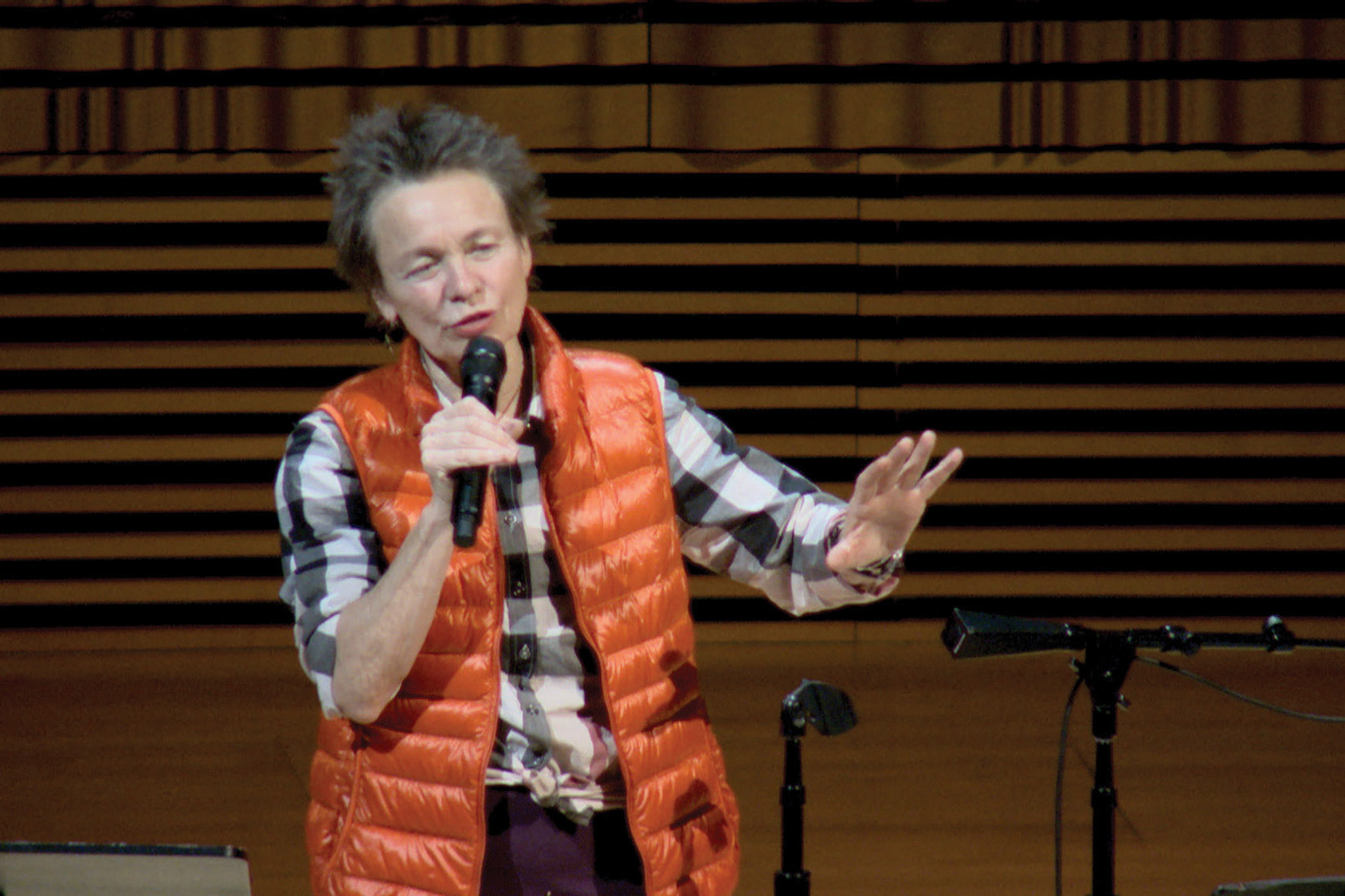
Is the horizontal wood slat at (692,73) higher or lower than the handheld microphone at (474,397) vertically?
higher

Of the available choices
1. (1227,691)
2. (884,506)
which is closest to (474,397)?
(884,506)

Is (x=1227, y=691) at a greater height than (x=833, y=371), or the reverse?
(x=833, y=371)

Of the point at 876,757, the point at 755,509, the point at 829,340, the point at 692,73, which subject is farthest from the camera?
the point at 829,340

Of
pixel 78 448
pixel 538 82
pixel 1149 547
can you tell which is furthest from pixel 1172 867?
pixel 78 448

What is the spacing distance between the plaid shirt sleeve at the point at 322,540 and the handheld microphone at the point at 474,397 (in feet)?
0.55

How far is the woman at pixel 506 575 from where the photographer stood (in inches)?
58.8

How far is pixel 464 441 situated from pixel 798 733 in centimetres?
65

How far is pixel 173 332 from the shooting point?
17.9ft

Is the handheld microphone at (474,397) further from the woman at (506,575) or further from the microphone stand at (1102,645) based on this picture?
the microphone stand at (1102,645)

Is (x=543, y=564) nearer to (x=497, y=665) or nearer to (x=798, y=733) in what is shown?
(x=497, y=665)

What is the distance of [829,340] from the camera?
215 inches

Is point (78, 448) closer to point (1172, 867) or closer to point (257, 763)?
point (257, 763)

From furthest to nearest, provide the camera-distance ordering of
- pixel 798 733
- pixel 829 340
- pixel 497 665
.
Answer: pixel 829 340, pixel 798 733, pixel 497 665

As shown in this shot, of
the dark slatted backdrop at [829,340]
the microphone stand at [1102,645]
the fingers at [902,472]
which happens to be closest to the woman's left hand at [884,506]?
the fingers at [902,472]
